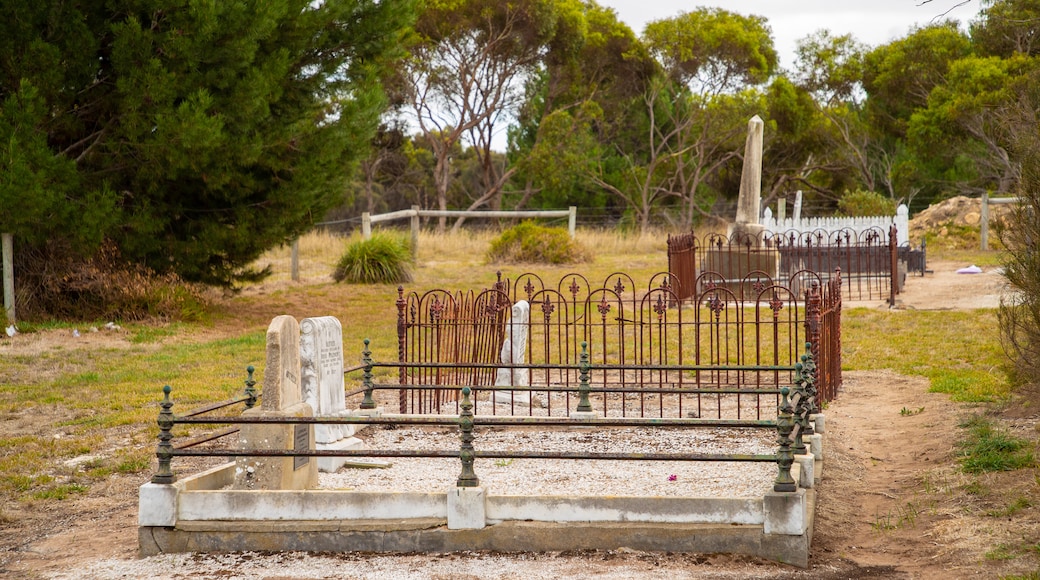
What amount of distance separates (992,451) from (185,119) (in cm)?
1086

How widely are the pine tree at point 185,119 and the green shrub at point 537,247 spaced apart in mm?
8322

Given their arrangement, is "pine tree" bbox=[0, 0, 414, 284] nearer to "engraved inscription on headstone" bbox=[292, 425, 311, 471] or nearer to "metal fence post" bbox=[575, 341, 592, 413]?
"metal fence post" bbox=[575, 341, 592, 413]

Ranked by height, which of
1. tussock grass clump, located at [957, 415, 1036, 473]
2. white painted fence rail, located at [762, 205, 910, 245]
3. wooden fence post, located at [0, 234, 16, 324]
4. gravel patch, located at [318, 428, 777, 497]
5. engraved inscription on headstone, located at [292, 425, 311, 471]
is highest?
white painted fence rail, located at [762, 205, 910, 245]

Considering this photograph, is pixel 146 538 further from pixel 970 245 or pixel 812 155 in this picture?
pixel 812 155

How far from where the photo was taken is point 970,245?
93.1ft

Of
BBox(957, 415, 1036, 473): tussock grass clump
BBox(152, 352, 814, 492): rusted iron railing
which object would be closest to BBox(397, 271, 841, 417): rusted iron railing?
BBox(957, 415, 1036, 473): tussock grass clump

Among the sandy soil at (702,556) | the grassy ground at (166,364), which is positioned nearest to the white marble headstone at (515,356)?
the grassy ground at (166,364)

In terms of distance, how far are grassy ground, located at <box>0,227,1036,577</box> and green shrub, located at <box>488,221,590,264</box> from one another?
437 cm

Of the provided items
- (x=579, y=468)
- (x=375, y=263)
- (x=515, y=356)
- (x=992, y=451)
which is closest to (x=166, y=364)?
(x=515, y=356)

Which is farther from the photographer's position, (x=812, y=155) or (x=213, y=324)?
(x=812, y=155)

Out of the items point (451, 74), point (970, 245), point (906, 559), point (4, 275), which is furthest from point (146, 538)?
point (451, 74)

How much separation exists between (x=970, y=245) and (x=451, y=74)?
1781 cm

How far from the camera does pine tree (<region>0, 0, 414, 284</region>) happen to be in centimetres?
1362

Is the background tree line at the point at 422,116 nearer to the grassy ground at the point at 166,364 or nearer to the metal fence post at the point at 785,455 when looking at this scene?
the grassy ground at the point at 166,364
